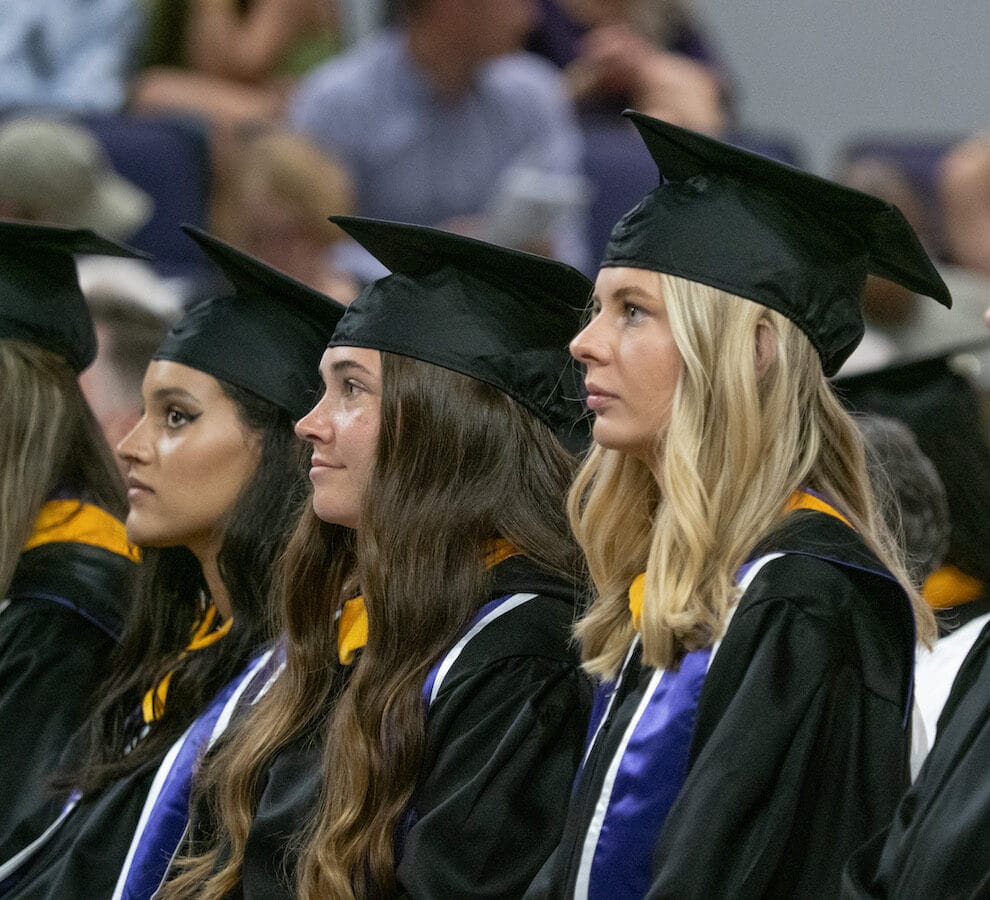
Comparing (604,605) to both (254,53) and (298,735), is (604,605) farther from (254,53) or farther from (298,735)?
(254,53)

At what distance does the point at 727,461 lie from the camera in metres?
2.53

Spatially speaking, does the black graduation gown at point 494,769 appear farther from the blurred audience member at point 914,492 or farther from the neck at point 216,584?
the blurred audience member at point 914,492

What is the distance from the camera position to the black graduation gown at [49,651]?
348cm

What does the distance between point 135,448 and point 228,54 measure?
13.5 feet

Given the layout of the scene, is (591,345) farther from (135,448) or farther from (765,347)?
(135,448)

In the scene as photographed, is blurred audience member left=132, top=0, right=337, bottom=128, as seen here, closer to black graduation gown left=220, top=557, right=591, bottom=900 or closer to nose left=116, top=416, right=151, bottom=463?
nose left=116, top=416, right=151, bottom=463

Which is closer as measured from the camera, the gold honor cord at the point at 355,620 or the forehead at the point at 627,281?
the forehead at the point at 627,281

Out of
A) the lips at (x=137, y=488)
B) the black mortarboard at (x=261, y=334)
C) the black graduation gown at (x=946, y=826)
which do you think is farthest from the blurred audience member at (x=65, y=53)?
the black graduation gown at (x=946, y=826)

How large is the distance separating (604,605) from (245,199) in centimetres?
354

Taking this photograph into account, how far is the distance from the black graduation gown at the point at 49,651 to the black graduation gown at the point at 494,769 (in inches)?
29.1

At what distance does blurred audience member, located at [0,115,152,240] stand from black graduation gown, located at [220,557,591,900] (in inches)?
127

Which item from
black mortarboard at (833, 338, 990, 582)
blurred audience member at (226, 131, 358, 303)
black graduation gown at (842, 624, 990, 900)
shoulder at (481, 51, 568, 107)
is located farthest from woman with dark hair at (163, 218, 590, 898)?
shoulder at (481, 51, 568, 107)

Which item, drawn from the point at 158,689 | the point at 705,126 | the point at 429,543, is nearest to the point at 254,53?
the point at 705,126

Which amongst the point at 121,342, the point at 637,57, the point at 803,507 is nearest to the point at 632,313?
the point at 803,507
